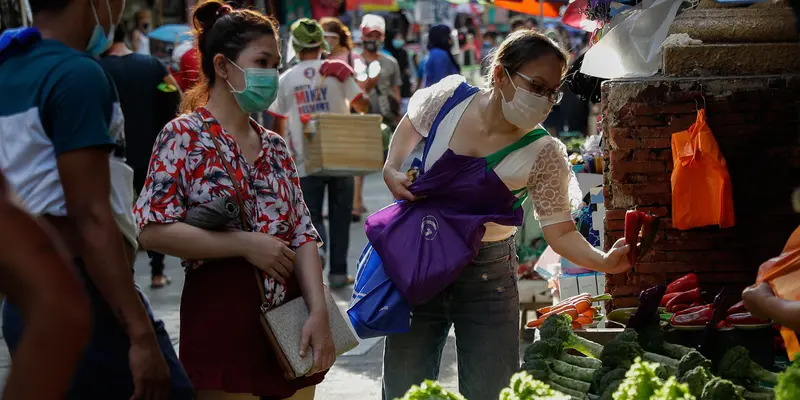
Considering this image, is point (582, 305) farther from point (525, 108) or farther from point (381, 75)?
point (381, 75)

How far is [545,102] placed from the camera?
4312mm

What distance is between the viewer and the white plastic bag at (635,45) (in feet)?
19.9

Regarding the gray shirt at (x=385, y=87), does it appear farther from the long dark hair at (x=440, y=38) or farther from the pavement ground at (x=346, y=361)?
the pavement ground at (x=346, y=361)

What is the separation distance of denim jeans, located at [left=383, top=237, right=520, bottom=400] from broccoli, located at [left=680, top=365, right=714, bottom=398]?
2.77 feet

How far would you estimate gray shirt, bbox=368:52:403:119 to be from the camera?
43.9 ft

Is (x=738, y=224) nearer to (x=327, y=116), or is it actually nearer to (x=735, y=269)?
(x=735, y=269)

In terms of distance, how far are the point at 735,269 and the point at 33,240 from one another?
4651 mm

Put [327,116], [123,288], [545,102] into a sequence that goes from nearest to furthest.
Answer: [123,288]
[545,102]
[327,116]

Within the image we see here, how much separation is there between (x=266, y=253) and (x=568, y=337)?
1.41m

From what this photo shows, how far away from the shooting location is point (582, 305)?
5.71 m

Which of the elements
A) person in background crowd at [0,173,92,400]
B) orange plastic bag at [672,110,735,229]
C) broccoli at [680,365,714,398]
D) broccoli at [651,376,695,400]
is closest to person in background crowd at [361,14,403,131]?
orange plastic bag at [672,110,735,229]

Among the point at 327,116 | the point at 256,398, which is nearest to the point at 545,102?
the point at 256,398

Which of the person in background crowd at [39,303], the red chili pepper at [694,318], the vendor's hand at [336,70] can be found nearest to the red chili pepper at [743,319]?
the red chili pepper at [694,318]

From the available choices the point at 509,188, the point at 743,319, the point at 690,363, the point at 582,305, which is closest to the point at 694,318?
the point at 743,319
